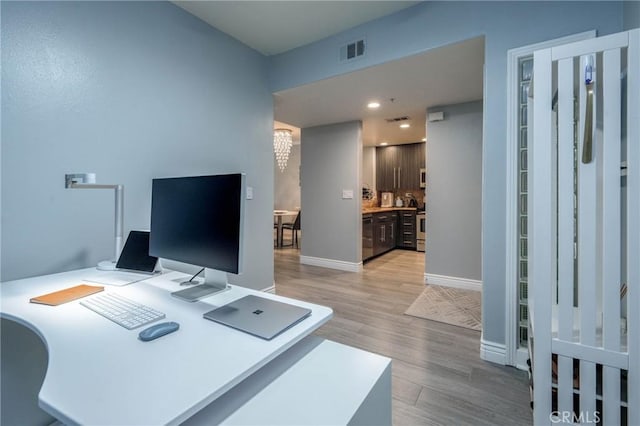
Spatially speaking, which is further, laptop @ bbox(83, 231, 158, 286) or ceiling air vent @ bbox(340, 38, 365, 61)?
ceiling air vent @ bbox(340, 38, 365, 61)

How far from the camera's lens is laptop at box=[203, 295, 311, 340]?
3.09 ft

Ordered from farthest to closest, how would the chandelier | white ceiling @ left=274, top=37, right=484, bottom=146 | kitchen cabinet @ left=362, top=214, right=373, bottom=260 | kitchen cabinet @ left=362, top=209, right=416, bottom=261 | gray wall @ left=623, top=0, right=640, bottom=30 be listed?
Answer: 1. kitchen cabinet @ left=362, top=209, right=416, bottom=261
2. kitchen cabinet @ left=362, top=214, right=373, bottom=260
3. the chandelier
4. white ceiling @ left=274, top=37, right=484, bottom=146
5. gray wall @ left=623, top=0, right=640, bottom=30

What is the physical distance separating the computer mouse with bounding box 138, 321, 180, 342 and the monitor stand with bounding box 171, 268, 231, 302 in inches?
10.6

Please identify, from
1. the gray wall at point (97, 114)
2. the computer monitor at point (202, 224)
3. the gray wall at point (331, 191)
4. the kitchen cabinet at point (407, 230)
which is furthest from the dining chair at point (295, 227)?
the computer monitor at point (202, 224)

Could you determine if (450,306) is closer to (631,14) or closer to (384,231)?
(631,14)

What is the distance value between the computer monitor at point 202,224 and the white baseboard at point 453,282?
3243 millimetres

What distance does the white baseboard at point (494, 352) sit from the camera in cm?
202

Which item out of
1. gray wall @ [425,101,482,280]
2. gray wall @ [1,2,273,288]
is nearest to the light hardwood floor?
gray wall @ [425,101,482,280]

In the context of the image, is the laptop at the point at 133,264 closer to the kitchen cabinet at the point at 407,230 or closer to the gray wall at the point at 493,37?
the gray wall at the point at 493,37

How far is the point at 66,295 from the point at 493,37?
114 inches

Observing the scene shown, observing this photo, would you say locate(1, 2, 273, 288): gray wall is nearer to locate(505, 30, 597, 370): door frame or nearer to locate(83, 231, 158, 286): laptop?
locate(83, 231, 158, 286): laptop

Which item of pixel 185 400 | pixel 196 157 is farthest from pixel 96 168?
pixel 185 400

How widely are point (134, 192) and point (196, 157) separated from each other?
0.60 metres

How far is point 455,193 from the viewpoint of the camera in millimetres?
3742
